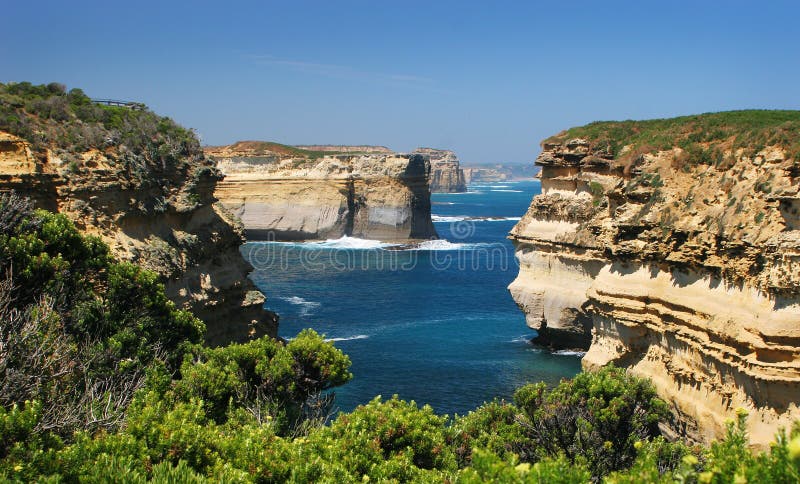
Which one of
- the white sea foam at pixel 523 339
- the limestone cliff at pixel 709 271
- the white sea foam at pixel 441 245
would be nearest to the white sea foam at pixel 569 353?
the white sea foam at pixel 523 339

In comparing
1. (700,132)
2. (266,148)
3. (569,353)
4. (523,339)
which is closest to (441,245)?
(266,148)

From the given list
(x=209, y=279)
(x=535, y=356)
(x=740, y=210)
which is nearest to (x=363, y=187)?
(x=535, y=356)

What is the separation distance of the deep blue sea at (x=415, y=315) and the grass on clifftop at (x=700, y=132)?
1388 centimetres

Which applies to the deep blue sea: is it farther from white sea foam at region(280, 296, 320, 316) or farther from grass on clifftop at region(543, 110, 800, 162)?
grass on clifftop at region(543, 110, 800, 162)

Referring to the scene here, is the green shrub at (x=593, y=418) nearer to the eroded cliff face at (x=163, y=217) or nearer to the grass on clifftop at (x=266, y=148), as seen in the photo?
the eroded cliff face at (x=163, y=217)

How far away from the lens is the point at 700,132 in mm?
32375

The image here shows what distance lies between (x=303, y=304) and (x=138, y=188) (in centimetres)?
3178

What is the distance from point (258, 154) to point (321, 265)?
48.6 metres

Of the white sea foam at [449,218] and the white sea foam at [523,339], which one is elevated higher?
the white sea foam at [449,218]

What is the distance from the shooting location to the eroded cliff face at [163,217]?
2686cm

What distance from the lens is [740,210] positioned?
79.8 feet

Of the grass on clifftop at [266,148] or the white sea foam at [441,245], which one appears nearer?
the white sea foam at [441,245]

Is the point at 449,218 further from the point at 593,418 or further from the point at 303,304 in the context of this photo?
the point at 593,418

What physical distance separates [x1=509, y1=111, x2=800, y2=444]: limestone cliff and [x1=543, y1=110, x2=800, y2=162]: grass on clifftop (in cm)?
10
